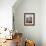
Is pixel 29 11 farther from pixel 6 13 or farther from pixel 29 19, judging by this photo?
pixel 6 13

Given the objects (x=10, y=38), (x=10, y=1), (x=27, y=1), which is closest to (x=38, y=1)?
(x=27, y=1)

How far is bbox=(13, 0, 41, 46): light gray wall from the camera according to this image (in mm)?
5590

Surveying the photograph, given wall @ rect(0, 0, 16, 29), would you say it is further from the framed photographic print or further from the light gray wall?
the framed photographic print

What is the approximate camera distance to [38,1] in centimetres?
558

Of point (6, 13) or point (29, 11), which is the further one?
point (29, 11)

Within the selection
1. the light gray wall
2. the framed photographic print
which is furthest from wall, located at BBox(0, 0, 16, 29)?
the framed photographic print

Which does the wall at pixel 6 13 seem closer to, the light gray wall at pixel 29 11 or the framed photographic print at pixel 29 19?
the light gray wall at pixel 29 11

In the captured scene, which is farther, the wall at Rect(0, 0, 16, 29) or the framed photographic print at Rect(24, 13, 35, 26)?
the framed photographic print at Rect(24, 13, 35, 26)

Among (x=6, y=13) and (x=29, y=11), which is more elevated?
(x=29, y=11)

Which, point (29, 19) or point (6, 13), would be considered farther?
point (29, 19)

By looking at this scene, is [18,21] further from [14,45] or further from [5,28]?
[14,45]

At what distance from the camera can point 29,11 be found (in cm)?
558

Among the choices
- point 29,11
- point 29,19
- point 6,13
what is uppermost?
point 29,11

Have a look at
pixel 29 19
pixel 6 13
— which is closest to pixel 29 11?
pixel 29 19
